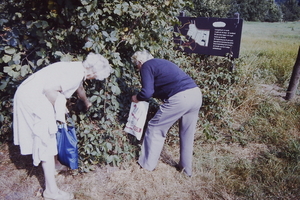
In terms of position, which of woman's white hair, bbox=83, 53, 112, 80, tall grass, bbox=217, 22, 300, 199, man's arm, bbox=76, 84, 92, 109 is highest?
woman's white hair, bbox=83, 53, 112, 80

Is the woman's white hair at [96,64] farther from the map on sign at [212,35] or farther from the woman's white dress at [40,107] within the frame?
the map on sign at [212,35]

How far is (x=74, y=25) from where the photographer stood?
263 centimetres

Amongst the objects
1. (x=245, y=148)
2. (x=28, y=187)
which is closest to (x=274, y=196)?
(x=245, y=148)

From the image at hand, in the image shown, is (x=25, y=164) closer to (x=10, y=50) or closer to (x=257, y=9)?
(x=10, y=50)

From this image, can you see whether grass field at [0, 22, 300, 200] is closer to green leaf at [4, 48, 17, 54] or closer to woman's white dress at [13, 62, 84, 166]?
woman's white dress at [13, 62, 84, 166]

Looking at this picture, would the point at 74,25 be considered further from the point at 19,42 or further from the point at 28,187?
the point at 28,187

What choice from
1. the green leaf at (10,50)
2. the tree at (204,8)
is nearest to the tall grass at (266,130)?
the tree at (204,8)

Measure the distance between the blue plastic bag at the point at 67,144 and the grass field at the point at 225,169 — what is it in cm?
37

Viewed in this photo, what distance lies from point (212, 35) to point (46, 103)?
304 cm

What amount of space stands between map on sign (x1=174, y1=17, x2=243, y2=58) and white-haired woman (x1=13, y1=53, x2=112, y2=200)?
2199mm

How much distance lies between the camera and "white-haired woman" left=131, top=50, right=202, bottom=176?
2.49m

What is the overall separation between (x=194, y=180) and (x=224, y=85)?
201 centimetres

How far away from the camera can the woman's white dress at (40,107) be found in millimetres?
2100

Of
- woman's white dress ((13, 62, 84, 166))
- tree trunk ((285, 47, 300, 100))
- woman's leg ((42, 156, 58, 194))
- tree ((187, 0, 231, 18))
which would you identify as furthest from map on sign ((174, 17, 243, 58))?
tree ((187, 0, 231, 18))
